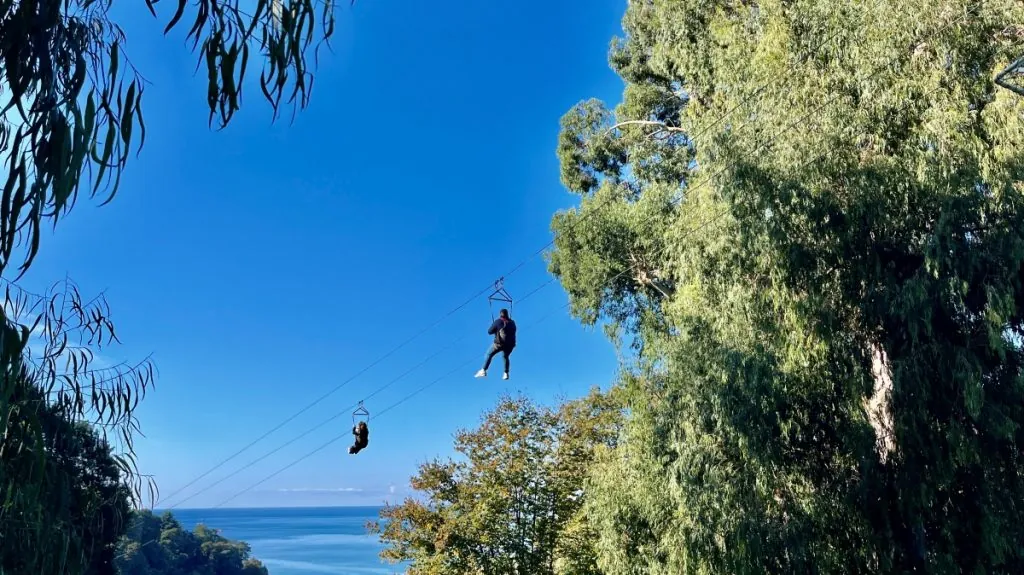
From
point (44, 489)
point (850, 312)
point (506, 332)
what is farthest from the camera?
point (506, 332)

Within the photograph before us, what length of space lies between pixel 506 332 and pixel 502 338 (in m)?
0.09

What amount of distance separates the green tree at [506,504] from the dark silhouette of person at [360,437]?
3964mm

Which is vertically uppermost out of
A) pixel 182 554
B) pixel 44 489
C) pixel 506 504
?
pixel 182 554

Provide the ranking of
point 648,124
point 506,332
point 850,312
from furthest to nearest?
1. point 648,124
2. point 506,332
3. point 850,312

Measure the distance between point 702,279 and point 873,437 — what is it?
2.65 metres

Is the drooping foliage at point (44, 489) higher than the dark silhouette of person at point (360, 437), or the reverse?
the dark silhouette of person at point (360, 437)

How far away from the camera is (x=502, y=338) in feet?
26.0

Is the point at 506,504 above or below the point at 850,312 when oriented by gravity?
below

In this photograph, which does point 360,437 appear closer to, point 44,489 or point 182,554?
point 44,489

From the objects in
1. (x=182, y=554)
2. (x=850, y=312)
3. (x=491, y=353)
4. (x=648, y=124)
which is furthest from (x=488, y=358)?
(x=182, y=554)

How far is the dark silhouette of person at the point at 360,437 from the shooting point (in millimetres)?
9273

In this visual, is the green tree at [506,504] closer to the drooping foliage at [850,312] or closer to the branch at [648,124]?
the drooping foliage at [850,312]

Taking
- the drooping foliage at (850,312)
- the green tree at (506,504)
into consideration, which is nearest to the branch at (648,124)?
the drooping foliage at (850,312)

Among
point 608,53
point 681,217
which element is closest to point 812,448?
point 681,217
